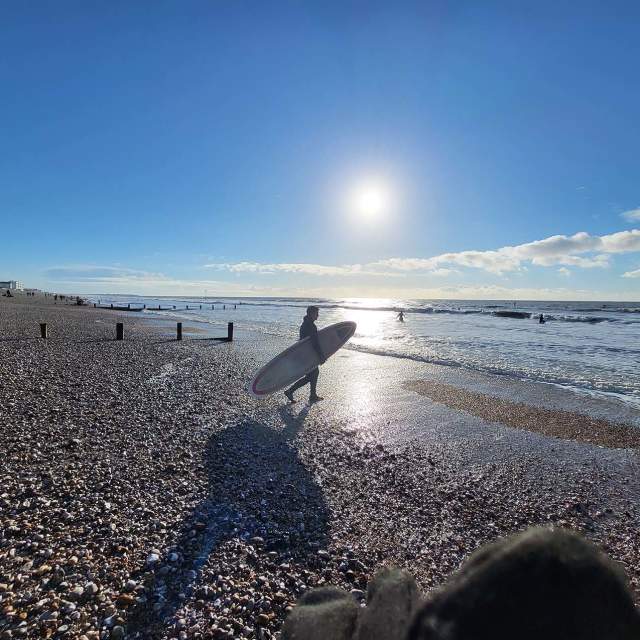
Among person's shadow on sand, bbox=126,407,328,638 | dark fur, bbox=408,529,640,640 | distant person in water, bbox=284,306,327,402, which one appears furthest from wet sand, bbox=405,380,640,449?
dark fur, bbox=408,529,640,640

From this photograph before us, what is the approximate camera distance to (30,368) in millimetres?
12438

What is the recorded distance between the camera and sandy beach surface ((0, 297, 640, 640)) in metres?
3.58

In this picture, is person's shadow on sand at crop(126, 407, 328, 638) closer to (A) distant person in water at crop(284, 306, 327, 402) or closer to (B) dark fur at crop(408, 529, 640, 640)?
(B) dark fur at crop(408, 529, 640, 640)

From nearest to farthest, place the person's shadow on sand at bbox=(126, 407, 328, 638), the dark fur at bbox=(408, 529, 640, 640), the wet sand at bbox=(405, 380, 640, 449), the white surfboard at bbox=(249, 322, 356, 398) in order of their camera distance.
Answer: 1. the dark fur at bbox=(408, 529, 640, 640)
2. the person's shadow on sand at bbox=(126, 407, 328, 638)
3. the wet sand at bbox=(405, 380, 640, 449)
4. the white surfboard at bbox=(249, 322, 356, 398)

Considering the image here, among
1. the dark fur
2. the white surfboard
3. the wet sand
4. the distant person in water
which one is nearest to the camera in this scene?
the dark fur

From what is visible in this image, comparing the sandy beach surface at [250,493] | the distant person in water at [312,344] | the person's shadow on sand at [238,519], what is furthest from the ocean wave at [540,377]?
the person's shadow on sand at [238,519]

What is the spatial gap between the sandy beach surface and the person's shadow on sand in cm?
2

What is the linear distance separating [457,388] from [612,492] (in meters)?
7.52

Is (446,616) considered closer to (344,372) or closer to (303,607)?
(303,607)

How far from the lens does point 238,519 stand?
4883 mm

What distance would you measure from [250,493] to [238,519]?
731mm

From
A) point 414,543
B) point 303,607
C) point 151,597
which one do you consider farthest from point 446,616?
point 414,543

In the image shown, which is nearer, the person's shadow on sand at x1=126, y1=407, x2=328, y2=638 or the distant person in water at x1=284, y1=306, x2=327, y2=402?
the person's shadow on sand at x1=126, y1=407, x2=328, y2=638

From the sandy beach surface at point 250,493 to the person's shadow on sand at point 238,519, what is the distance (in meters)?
0.02
